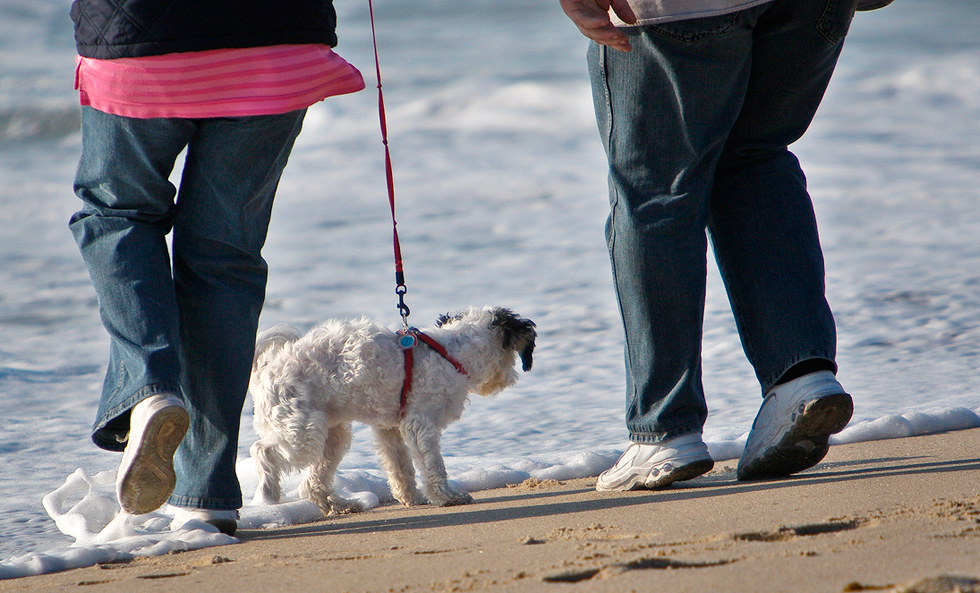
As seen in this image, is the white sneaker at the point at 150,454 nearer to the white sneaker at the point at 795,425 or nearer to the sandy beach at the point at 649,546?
the sandy beach at the point at 649,546

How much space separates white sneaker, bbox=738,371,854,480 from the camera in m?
2.91

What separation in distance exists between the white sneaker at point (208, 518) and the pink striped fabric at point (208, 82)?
3.80 feet

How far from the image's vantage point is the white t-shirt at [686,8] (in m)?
2.81

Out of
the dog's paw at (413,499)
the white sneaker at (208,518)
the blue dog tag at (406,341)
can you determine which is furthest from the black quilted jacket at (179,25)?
the dog's paw at (413,499)

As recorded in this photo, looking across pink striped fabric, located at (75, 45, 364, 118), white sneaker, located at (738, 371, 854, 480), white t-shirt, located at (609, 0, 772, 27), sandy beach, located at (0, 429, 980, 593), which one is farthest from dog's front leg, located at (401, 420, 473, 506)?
white t-shirt, located at (609, 0, 772, 27)

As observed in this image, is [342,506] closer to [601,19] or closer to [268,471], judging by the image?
[268,471]

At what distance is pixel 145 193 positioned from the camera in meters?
2.81

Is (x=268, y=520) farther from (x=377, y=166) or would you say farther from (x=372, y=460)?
(x=377, y=166)

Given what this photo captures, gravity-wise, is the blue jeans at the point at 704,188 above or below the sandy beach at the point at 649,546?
above

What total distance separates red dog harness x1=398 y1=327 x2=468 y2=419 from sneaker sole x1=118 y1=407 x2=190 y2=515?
1165 millimetres

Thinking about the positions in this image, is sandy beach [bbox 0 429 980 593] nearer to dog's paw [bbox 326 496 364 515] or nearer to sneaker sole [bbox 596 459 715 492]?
sneaker sole [bbox 596 459 715 492]

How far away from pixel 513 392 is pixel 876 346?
222cm

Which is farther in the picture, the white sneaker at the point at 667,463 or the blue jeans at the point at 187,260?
the white sneaker at the point at 667,463

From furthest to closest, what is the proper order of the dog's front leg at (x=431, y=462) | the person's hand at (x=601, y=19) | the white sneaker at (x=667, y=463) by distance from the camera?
the dog's front leg at (x=431, y=462), the white sneaker at (x=667, y=463), the person's hand at (x=601, y=19)
